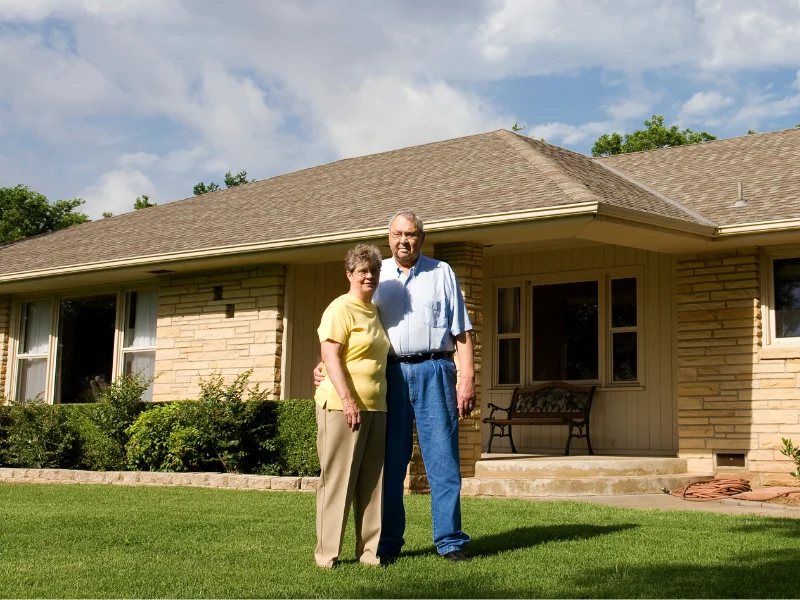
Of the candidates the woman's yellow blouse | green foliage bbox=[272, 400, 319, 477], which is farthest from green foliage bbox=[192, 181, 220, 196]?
the woman's yellow blouse

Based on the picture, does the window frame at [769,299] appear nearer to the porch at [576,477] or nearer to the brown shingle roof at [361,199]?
the brown shingle roof at [361,199]

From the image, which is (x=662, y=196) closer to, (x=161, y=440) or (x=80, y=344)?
(x=161, y=440)

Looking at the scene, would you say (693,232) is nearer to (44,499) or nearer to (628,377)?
(628,377)

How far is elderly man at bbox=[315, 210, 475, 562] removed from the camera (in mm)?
5992

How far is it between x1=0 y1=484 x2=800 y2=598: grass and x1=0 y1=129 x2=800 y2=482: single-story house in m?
3.16

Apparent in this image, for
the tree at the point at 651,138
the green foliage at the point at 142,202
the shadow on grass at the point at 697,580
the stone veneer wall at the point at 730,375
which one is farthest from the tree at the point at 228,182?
the shadow on grass at the point at 697,580

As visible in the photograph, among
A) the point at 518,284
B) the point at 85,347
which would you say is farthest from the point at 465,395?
the point at 85,347

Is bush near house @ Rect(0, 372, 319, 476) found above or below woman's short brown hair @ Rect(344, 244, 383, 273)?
below

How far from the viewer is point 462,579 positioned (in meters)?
5.28

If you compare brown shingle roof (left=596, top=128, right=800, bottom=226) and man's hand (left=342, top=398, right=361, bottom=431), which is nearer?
man's hand (left=342, top=398, right=361, bottom=431)

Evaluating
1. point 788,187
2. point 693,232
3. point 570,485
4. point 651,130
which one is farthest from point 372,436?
point 651,130

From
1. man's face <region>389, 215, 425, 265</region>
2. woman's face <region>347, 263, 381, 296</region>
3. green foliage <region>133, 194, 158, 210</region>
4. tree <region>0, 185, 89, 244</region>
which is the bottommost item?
woman's face <region>347, 263, 381, 296</region>

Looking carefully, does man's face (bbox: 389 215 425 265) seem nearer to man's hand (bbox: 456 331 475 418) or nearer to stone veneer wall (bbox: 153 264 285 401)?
man's hand (bbox: 456 331 475 418)

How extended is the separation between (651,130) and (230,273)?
23.5 m
